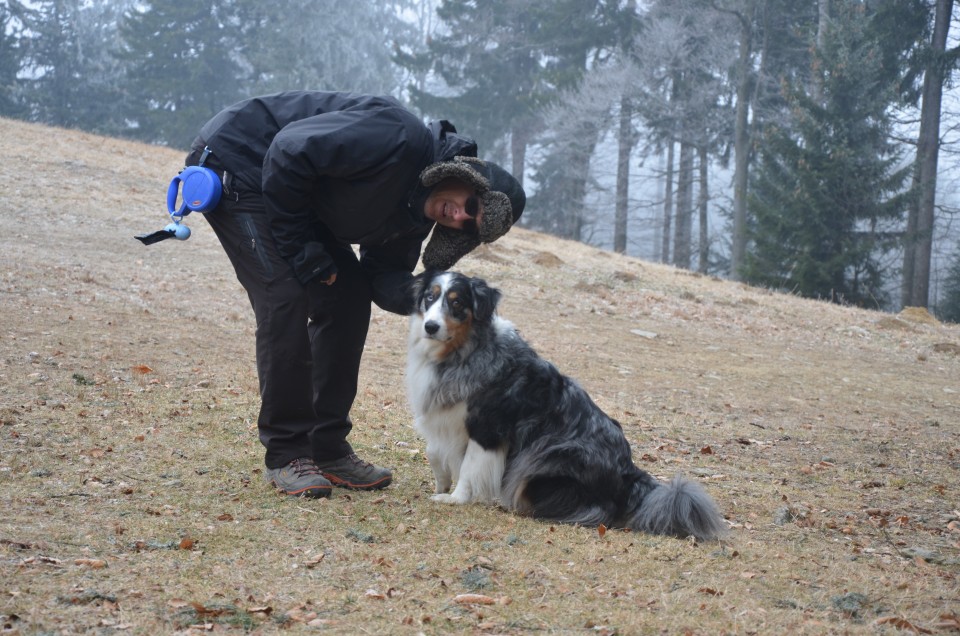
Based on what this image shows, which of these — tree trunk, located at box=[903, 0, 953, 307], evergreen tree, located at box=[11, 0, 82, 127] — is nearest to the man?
tree trunk, located at box=[903, 0, 953, 307]

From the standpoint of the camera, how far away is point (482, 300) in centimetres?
474

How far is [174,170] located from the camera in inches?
821

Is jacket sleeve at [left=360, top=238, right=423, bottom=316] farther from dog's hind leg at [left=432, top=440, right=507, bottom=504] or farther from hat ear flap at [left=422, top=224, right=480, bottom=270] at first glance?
dog's hind leg at [left=432, top=440, right=507, bottom=504]

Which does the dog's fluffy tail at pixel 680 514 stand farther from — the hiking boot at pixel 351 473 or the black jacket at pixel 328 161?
the black jacket at pixel 328 161

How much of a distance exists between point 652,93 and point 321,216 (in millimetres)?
25483

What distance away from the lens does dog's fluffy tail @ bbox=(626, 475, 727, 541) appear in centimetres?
428

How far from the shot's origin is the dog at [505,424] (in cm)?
456

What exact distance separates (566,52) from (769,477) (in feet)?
93.2

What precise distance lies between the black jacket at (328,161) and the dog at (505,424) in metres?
0.53

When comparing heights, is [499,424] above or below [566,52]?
below

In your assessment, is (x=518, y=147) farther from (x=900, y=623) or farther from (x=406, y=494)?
(x=900, y=623)

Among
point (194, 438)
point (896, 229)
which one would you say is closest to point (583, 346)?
point (194, 438)

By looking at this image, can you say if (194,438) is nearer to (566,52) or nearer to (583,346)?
(583,346)

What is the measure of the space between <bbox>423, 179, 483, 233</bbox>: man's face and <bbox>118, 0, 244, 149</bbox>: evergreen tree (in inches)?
1261
